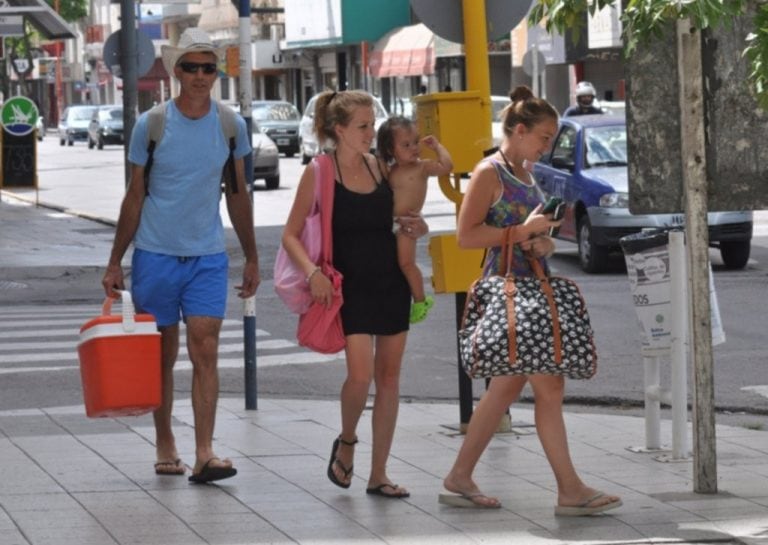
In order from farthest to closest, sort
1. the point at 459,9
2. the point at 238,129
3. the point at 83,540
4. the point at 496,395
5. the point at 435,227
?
the point at 435,227
the point at 459,9
the point at 238,129
the point at 496,395
the point at 83,540

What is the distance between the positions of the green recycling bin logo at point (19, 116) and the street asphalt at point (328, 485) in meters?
22.7

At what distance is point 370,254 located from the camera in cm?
803

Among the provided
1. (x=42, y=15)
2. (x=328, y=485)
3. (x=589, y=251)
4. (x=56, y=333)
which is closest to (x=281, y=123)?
(x=42, y=15)

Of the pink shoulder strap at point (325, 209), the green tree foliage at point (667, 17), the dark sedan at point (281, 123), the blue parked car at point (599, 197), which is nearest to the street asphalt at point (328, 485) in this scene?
the pink shoulder strap at point (325, 209)

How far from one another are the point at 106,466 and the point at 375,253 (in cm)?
166

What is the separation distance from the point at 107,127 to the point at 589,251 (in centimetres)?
5197

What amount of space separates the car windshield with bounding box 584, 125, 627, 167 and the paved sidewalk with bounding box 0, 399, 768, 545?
1017 cm

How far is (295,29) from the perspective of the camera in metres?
72.8

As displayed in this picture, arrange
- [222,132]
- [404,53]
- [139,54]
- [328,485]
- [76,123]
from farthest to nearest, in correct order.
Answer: [76,123]
[404,53]
[139,54]
[222,132]
[328,485]

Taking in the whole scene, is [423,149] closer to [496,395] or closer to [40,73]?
[496,395]

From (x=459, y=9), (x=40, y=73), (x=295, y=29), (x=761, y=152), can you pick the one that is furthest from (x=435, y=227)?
(x=40, y=73)

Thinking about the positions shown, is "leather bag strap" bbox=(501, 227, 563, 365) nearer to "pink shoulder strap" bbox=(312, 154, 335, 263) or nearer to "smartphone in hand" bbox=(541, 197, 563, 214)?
"smartphone in hand" bbox=(541, 197, 563, 214)

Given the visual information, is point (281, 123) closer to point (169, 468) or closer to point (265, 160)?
point (265, 160)

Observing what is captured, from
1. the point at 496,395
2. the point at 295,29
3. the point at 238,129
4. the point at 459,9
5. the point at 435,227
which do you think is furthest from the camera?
the point at 295,29
